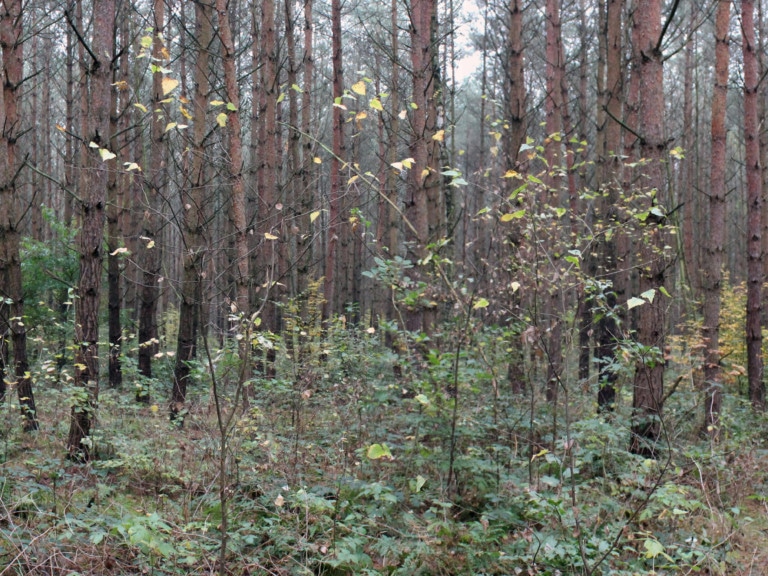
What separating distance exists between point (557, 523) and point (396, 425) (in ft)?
8.13

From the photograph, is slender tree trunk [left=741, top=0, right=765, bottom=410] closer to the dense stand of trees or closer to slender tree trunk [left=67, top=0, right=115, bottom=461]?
the dense stand of trees

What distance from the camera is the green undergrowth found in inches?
135

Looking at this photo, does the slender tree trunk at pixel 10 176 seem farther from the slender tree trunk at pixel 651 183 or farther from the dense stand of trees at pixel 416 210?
the slender tree trunk at pixel 651 183

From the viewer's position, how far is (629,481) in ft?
13.5

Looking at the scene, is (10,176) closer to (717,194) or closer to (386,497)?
(386,497)

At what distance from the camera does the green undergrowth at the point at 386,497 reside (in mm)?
3434

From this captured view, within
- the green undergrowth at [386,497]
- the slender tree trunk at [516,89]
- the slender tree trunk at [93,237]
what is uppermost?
the slender tree trunk at [516,89]

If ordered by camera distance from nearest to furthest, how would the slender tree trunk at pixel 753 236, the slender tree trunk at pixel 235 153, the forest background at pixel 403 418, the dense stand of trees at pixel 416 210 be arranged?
the forest background at pixel 403 418
the dense stand of trees at pixel 416 210
the slender tree trunk at pixel 235 153
the slender tree trunk at pixel 753 236

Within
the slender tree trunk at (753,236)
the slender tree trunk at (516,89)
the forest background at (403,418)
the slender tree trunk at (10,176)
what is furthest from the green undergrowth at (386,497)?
the slender tree trunk at (516,89)

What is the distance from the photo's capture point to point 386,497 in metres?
3.82

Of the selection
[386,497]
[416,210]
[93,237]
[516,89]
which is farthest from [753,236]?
[93,237]

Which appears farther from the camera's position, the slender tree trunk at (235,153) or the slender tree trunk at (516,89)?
the slender tree trunk at (516,89)

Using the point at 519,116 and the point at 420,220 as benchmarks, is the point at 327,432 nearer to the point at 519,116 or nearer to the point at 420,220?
the point at 420,220

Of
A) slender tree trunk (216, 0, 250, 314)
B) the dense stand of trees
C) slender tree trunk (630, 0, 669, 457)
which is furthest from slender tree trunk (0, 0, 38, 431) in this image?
slender tree trunk (630, 0, 669, 457)
